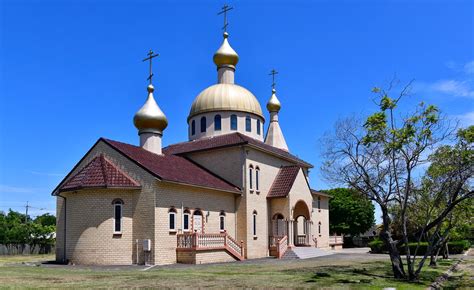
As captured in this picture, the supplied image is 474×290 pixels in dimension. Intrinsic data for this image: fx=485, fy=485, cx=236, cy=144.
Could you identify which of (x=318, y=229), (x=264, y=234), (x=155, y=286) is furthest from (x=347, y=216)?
(x=155, y=286)

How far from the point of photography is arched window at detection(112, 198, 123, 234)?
1037 inches

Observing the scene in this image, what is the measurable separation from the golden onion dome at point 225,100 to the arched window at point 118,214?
14744mm

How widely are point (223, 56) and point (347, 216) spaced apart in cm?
3039

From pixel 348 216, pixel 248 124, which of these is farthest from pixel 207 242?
pixel 348 216

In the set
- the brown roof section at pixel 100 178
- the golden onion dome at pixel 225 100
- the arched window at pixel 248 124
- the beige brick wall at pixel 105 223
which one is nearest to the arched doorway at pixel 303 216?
the arched window at pixel 248 124

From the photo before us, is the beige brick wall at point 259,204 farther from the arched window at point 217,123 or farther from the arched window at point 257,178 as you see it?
the arched window at point 217,123

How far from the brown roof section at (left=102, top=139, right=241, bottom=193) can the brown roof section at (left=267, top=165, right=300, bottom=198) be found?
3.89 meters

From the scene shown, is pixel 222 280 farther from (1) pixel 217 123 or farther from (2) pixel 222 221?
(1) pixel 217 123

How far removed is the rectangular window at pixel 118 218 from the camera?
86.4 ft

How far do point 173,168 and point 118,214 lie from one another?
4857mm

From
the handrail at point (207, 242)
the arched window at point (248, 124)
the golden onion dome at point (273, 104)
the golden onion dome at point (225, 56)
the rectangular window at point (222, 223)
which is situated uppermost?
the golden onion dome at point (225, 56)

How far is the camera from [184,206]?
28.3m

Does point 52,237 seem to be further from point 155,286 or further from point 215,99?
point 155,286

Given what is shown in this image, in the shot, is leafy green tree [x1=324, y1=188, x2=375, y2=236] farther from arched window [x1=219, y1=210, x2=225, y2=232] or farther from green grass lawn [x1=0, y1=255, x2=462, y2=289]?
green grass lawn [x1=0, y1=255, x2=462, y2=289]
